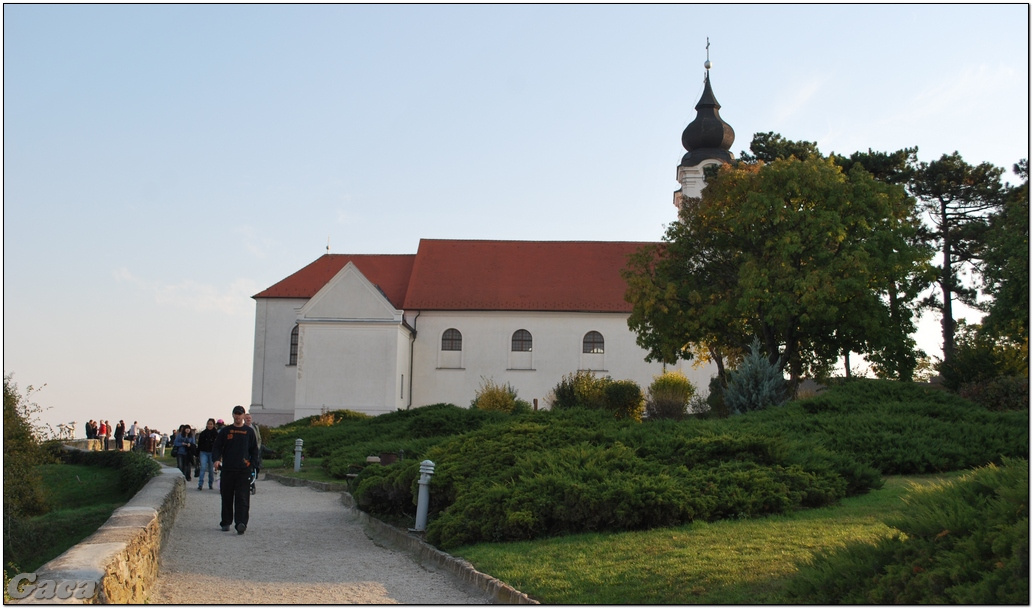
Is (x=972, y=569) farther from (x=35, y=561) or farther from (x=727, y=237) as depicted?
(x=727, y=237)

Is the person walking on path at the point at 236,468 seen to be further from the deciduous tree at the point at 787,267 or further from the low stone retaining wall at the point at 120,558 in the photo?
the deciduous tree at the point at 787,267

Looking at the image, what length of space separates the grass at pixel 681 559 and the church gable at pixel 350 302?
105ft

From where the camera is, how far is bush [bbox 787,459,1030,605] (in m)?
5.52

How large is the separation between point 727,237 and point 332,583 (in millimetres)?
22967

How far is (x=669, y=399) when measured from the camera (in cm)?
2903

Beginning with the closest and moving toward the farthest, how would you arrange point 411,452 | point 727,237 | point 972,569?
1. point 972,569
2. point 411,452
3. point 727,237

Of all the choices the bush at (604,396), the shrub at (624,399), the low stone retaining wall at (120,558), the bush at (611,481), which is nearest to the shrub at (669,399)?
the shrub at (624,399)

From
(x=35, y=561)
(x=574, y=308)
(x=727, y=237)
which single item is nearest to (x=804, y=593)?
(x=35, y=561)

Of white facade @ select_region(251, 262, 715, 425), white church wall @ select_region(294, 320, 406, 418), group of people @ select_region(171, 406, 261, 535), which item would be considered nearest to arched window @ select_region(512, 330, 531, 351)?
white facade @ select_region(251, 262, 715, 425)

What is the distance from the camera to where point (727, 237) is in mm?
29688

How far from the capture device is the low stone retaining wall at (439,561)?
785 cm

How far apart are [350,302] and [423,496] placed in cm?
3032

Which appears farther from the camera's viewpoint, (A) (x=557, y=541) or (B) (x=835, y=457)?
(B) (x=835, y=457)

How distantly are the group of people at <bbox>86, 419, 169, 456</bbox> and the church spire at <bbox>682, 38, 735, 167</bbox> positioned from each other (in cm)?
2729
